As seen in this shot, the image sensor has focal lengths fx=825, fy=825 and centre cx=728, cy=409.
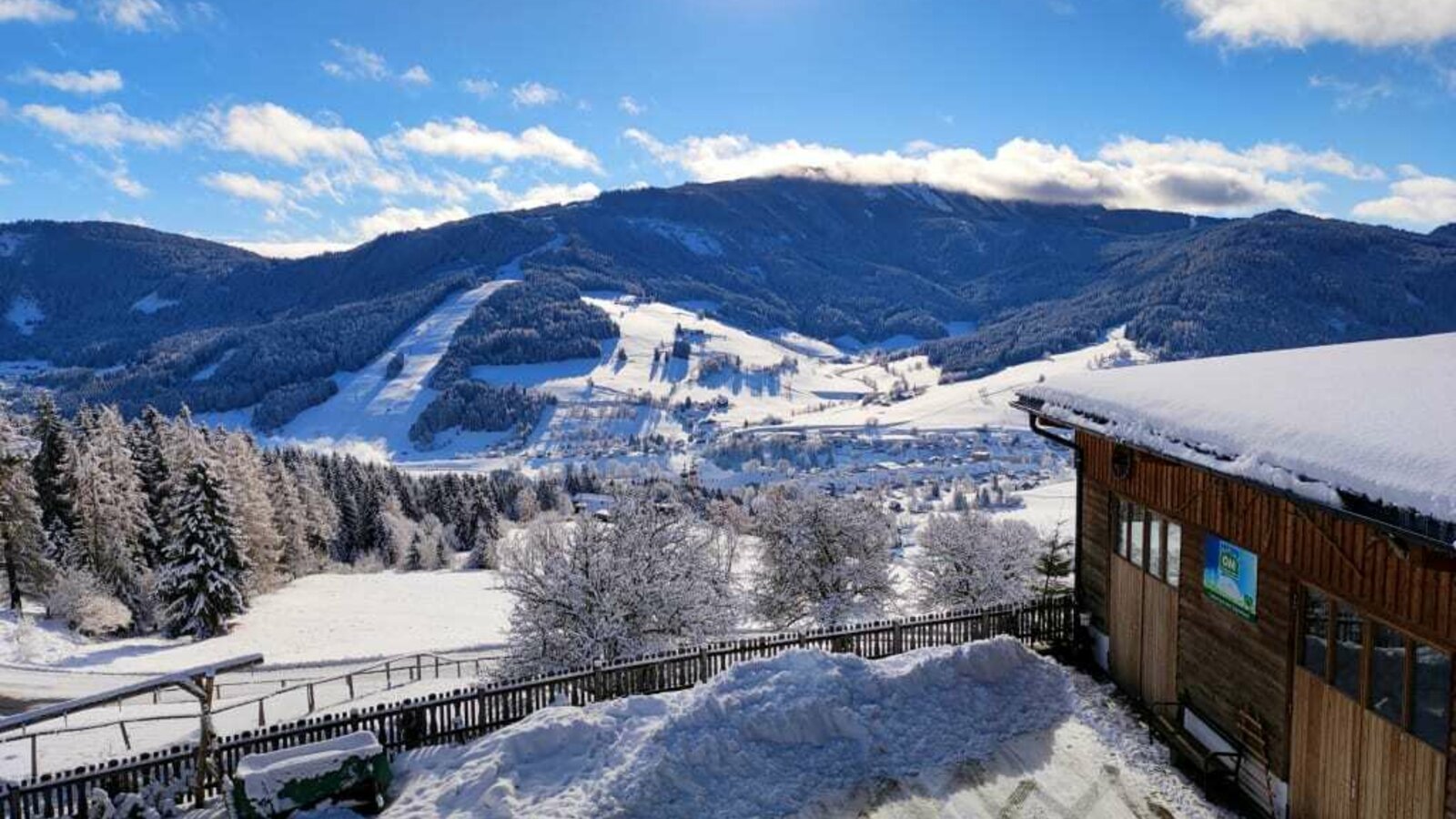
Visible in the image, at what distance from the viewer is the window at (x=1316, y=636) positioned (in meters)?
9.41

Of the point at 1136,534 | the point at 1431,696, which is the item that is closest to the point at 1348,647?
the point at 1431,696

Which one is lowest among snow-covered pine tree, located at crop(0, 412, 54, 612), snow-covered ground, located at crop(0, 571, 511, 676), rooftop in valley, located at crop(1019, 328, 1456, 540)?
snow-covered ground, located at crop(0, 571, 511, 676)

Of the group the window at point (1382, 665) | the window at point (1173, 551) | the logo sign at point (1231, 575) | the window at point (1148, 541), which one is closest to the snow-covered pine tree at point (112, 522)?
the window at point (1148, 541)

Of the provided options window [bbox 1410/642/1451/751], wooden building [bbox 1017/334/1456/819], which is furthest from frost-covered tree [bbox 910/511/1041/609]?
window [bbox 1410/642/1451/751]

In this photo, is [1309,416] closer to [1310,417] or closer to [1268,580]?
[1310,417]

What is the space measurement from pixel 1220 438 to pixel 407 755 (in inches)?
486

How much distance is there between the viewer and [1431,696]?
26.2ft

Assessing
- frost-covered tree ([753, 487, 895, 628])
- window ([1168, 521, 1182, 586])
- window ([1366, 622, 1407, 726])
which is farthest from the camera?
frost-covered tree ([753, 487, 895, 628])

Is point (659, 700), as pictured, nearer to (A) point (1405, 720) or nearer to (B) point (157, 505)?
(A) point (1405, 720)

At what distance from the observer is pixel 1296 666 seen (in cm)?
996

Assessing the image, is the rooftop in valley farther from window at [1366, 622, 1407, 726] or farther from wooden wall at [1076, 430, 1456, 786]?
window at [1366, 622, 1407, 726]

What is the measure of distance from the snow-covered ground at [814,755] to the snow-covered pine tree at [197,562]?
37.0 metres

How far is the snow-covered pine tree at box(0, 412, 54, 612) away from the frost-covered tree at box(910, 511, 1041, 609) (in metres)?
43.8

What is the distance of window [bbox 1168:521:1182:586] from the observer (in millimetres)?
12766
